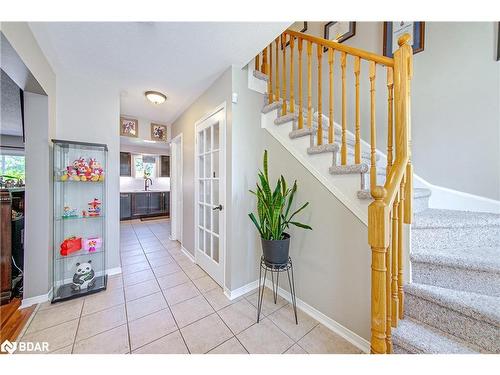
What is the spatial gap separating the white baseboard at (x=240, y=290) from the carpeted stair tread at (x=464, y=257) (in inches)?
57.4

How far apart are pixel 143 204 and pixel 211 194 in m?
4.26

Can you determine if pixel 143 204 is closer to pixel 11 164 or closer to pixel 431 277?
pixel 11 164

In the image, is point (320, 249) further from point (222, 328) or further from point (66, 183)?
point (66, 183)

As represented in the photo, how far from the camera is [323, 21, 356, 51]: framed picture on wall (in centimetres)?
230

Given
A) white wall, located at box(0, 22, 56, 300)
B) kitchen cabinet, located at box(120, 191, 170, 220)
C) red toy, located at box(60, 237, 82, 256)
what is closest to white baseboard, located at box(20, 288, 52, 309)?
white wall, located at box(0, 22, 56, 300)

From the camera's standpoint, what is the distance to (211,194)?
90.7 inches

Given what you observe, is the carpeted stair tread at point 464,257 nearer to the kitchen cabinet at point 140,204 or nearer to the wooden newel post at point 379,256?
the wooden newel post at point 379,256

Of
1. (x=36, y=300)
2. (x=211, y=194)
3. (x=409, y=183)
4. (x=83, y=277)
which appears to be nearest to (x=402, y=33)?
(x=409, y=183)

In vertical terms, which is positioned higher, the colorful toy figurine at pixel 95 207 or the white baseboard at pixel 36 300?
the colorful toy figurine at pixel 95 207

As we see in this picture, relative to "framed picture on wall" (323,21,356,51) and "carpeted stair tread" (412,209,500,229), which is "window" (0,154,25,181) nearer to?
"framed picture on wall" (323,21,356,51)

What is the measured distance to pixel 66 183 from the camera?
2.06 meters

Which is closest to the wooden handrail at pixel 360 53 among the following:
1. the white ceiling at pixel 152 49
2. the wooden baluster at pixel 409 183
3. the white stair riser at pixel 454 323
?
the wooden baluster at pixel 409 183

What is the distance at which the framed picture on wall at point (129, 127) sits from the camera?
3.31 meters
